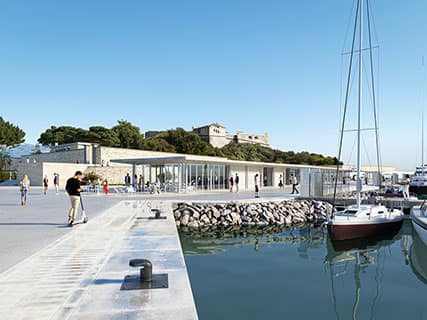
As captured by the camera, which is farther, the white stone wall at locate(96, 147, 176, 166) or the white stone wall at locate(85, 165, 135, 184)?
the white stone wall at locate(96, 147, 176, 166)

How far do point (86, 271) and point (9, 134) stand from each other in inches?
2294

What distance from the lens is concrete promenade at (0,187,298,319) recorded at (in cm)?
429

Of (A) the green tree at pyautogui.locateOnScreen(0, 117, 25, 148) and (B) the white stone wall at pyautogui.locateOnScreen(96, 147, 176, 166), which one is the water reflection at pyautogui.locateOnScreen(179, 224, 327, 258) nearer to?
(B) the white stone wall at pyautogui.locateOnScreen(96, 147, 176, 166)

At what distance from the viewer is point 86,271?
5801 millimetres

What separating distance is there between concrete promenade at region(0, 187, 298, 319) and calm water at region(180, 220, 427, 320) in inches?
60.6

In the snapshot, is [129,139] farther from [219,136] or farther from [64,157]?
[219,136]

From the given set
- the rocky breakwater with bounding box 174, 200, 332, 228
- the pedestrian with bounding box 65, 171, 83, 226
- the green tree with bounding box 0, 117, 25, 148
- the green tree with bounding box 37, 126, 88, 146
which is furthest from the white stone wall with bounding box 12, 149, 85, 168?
Answer: the pedestrian with bounding box 65, 171, 83, 226

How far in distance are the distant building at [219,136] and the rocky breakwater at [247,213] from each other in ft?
271

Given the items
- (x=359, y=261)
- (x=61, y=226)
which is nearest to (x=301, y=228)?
(x=359, y=261)

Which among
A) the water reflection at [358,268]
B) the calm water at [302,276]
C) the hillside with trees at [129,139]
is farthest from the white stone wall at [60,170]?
the water reflection at [358,268]

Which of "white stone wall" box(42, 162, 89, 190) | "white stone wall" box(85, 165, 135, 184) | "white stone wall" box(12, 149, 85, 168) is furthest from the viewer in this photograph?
"white stone wall" box(12, 149, 85, 168)

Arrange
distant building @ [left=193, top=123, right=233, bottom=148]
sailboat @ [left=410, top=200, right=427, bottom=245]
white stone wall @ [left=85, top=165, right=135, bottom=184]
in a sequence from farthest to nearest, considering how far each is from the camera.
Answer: distant building @ [left=193, top=123, right=233, bottom=148], white stone wall @ [left=85, top=165, right=135, bottom=184], sailboat @ [left=410, top=200, right=427, bottom=245]

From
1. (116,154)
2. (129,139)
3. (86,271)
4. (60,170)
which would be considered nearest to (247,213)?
(86,271)

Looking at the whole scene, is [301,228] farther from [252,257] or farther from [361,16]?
[361,16]
